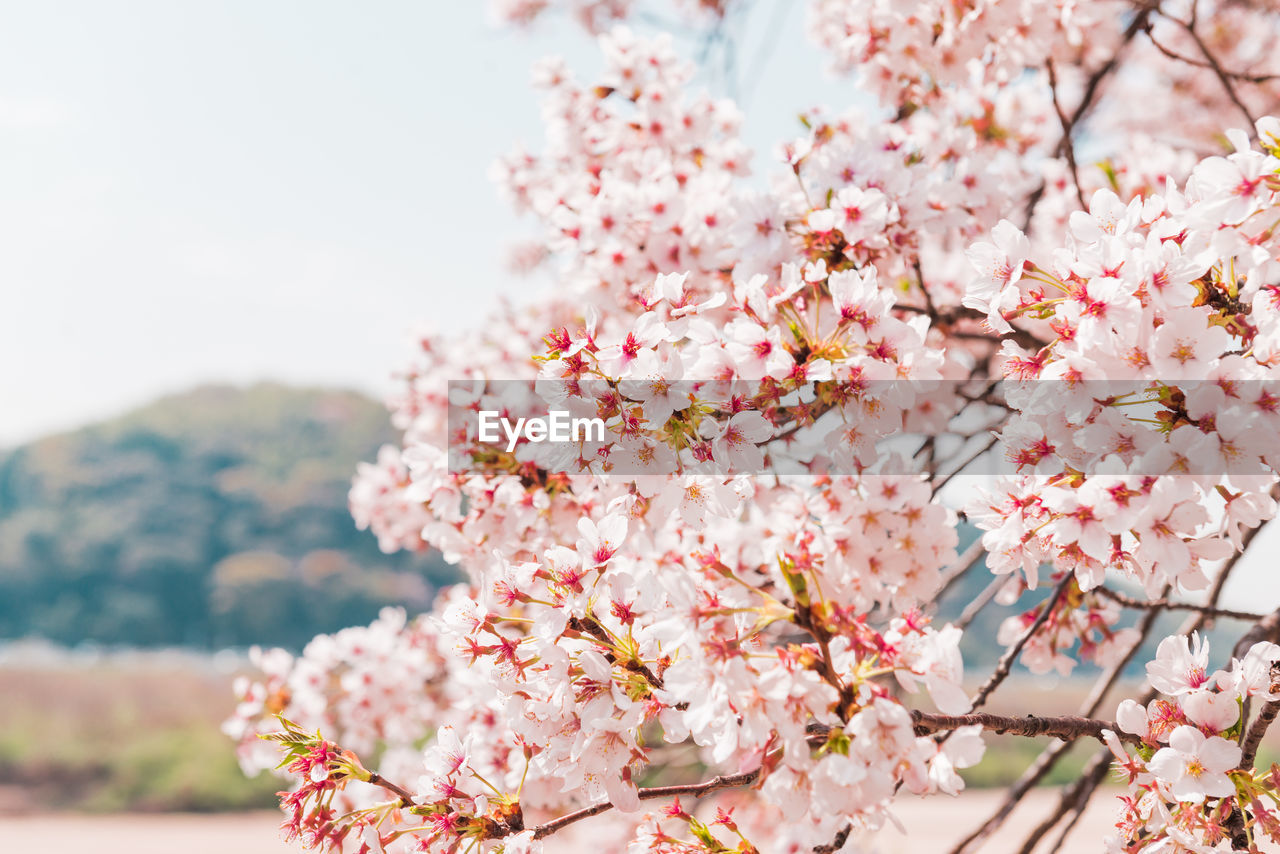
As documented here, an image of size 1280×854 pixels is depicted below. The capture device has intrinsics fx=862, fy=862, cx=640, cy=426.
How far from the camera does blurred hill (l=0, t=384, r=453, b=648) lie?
41625 mm

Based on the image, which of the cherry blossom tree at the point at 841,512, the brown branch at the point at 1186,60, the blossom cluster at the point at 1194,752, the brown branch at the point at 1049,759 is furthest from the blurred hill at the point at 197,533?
the blossom cluster at the point at 1194,752

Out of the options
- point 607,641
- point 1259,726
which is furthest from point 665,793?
point 1259,726

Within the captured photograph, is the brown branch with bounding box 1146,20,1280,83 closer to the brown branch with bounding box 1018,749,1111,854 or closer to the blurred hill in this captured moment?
the brown branch with bounding box 1018,749,1111,854

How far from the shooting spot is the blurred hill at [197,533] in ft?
137

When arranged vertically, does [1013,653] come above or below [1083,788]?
above

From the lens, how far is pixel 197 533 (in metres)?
44.9

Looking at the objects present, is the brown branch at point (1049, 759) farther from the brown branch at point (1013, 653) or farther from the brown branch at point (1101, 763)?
the brown branch at point (1013, 653)

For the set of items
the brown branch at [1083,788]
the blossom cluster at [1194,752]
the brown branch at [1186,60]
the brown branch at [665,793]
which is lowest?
the brown branch at [1083,788]

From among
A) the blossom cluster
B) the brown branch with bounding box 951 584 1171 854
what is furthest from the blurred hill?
the blossom cluster

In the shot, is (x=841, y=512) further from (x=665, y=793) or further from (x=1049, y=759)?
(x=1049, y=759)

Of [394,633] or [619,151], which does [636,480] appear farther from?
[394,633]

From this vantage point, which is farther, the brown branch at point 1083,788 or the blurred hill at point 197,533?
the blurred hill at point 197,533

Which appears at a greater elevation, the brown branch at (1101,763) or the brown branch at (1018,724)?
the brown branch at (1018,724)

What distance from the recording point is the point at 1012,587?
211 centimetres
